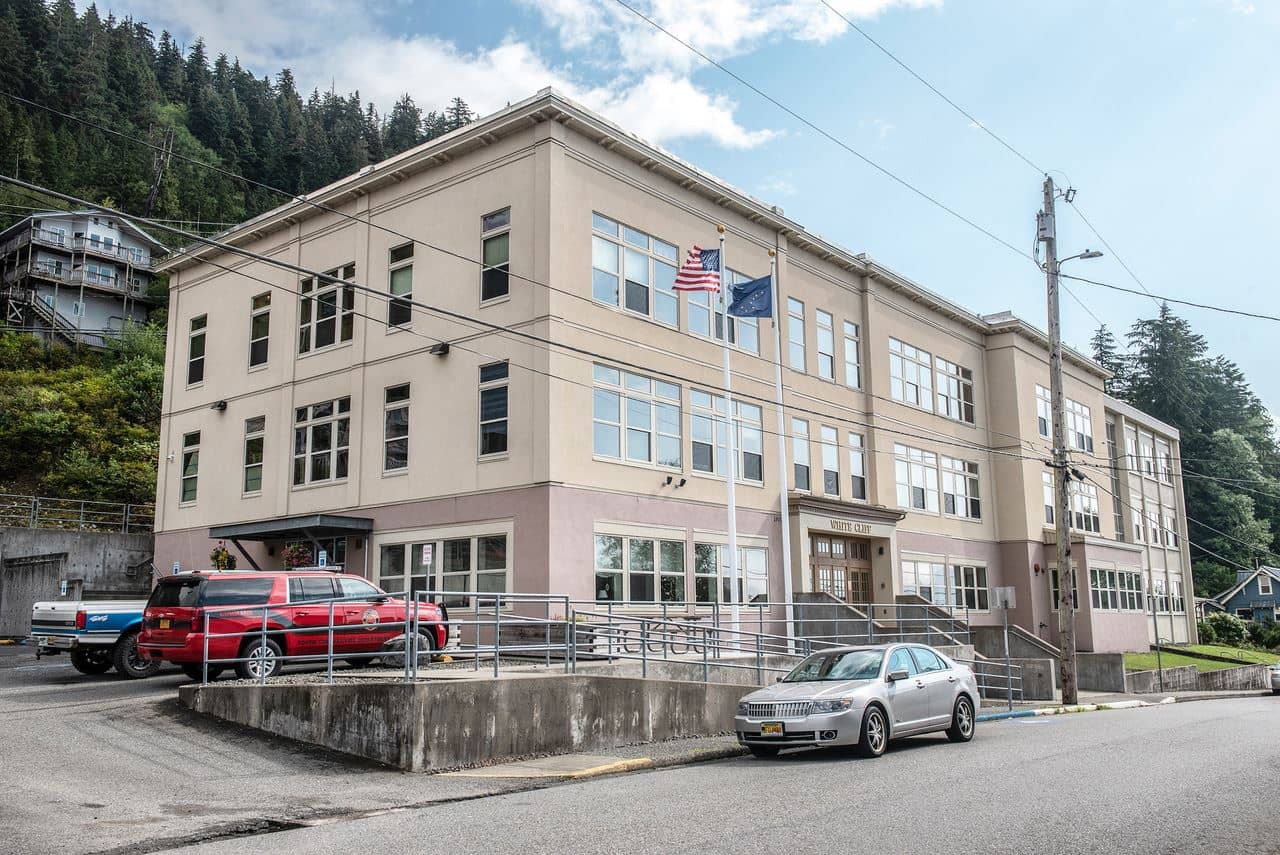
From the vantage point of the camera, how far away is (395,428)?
26.8 meters

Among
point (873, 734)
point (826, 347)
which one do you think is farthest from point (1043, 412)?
point (873, 734)

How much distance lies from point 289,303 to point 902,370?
20244 mm

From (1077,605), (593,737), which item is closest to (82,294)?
(1077,605)

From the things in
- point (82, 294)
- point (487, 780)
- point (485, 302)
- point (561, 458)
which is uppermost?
point (82, 294)

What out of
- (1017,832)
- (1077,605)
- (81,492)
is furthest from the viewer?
(81,492)

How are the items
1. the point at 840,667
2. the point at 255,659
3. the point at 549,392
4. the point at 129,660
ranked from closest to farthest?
the point at 840,667, the point at 255,659, the point at 129,660, the point at 549,392

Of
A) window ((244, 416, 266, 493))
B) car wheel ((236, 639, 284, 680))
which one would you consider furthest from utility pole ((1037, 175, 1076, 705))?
window ((244, 416, 266, 493))

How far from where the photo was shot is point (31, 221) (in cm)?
7262

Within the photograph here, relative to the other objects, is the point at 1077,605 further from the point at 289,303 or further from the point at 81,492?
the point at 81,492

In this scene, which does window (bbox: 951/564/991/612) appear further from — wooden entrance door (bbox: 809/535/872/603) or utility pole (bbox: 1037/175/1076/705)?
utility pole (bbox: 1037/175/1076/705)

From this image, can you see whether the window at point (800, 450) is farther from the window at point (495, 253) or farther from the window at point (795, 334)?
the window at point (495, 253)

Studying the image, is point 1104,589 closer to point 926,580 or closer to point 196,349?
point 926,580

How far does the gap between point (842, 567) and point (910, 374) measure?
875cm

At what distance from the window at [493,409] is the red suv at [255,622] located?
20.4 ft
